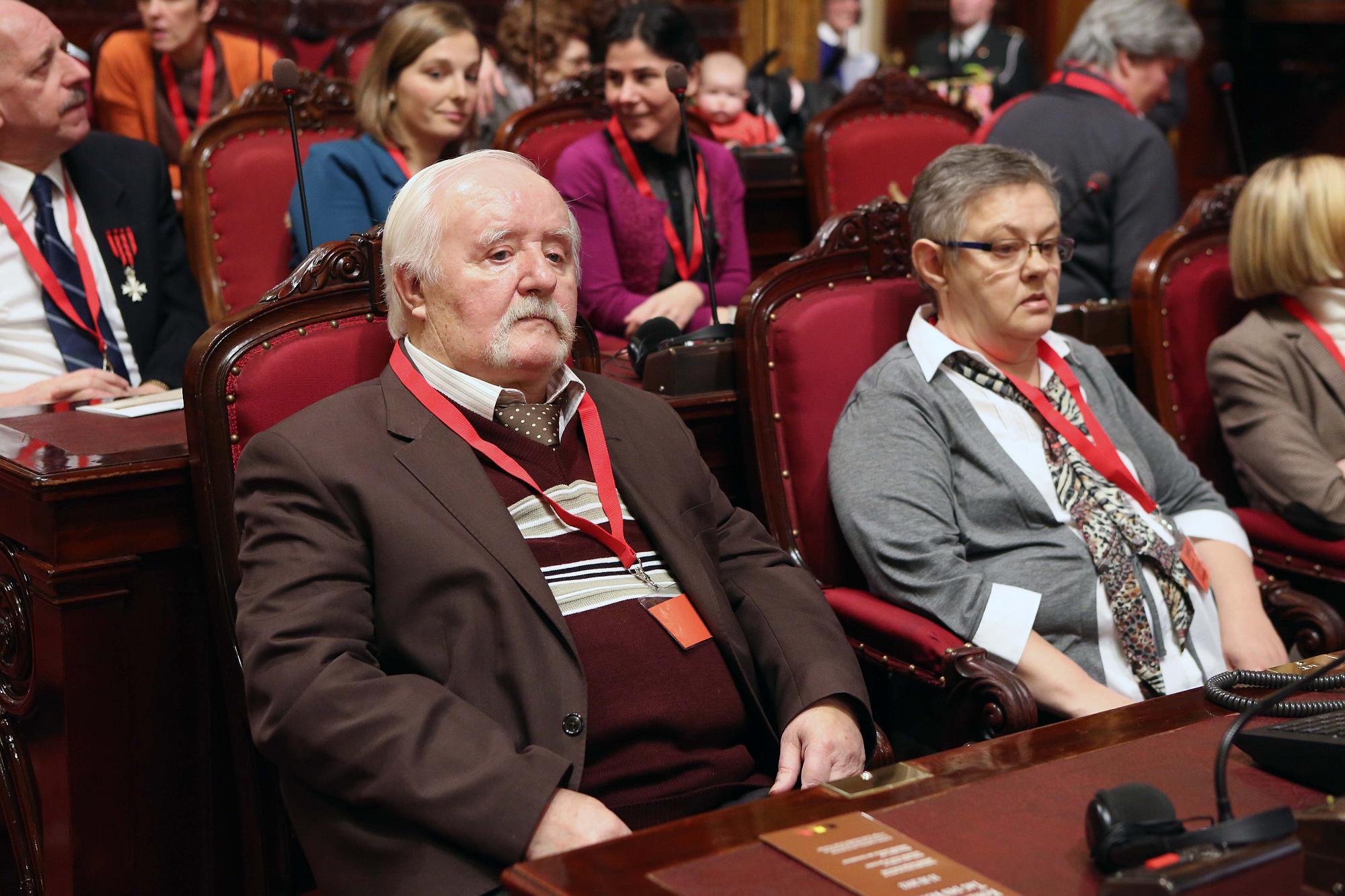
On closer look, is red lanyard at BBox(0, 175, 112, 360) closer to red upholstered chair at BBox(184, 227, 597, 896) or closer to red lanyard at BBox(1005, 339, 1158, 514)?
red upholstered chair at BBox(184, 227, 597, 896)

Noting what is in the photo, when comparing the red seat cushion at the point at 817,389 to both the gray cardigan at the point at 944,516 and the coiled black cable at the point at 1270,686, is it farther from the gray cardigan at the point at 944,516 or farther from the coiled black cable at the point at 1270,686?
the coiled black cable at the point at 1270,686

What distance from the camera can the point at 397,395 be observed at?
167cm

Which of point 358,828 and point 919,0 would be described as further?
point 919,0

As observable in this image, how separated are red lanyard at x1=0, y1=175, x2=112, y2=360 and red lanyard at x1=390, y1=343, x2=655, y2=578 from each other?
1.09 m

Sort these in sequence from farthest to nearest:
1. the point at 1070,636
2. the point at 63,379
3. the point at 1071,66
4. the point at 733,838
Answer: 1. the point at 1071,66
2. the point at 63,379
3. the point at 1070,636
4. the point at 733,838

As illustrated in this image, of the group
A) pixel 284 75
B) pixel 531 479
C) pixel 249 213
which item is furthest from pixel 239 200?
pixel 531 479

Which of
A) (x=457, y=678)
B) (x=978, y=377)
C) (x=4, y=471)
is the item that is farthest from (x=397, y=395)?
(x=978, y=377)

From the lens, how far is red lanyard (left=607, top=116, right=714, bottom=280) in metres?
3.22

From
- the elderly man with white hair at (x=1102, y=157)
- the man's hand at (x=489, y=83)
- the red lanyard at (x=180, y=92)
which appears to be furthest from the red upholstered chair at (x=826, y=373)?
the red lanyard at (x=180, y=92)

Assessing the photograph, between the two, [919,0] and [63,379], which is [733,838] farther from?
[919,0]

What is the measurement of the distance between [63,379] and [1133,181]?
2.35 meters

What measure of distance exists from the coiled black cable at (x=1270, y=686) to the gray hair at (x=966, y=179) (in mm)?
899

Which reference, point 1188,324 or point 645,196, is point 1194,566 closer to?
point 1188,324

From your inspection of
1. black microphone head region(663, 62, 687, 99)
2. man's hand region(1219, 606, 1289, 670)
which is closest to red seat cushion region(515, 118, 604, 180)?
black microphone head region(663, 62, 687, 99)
